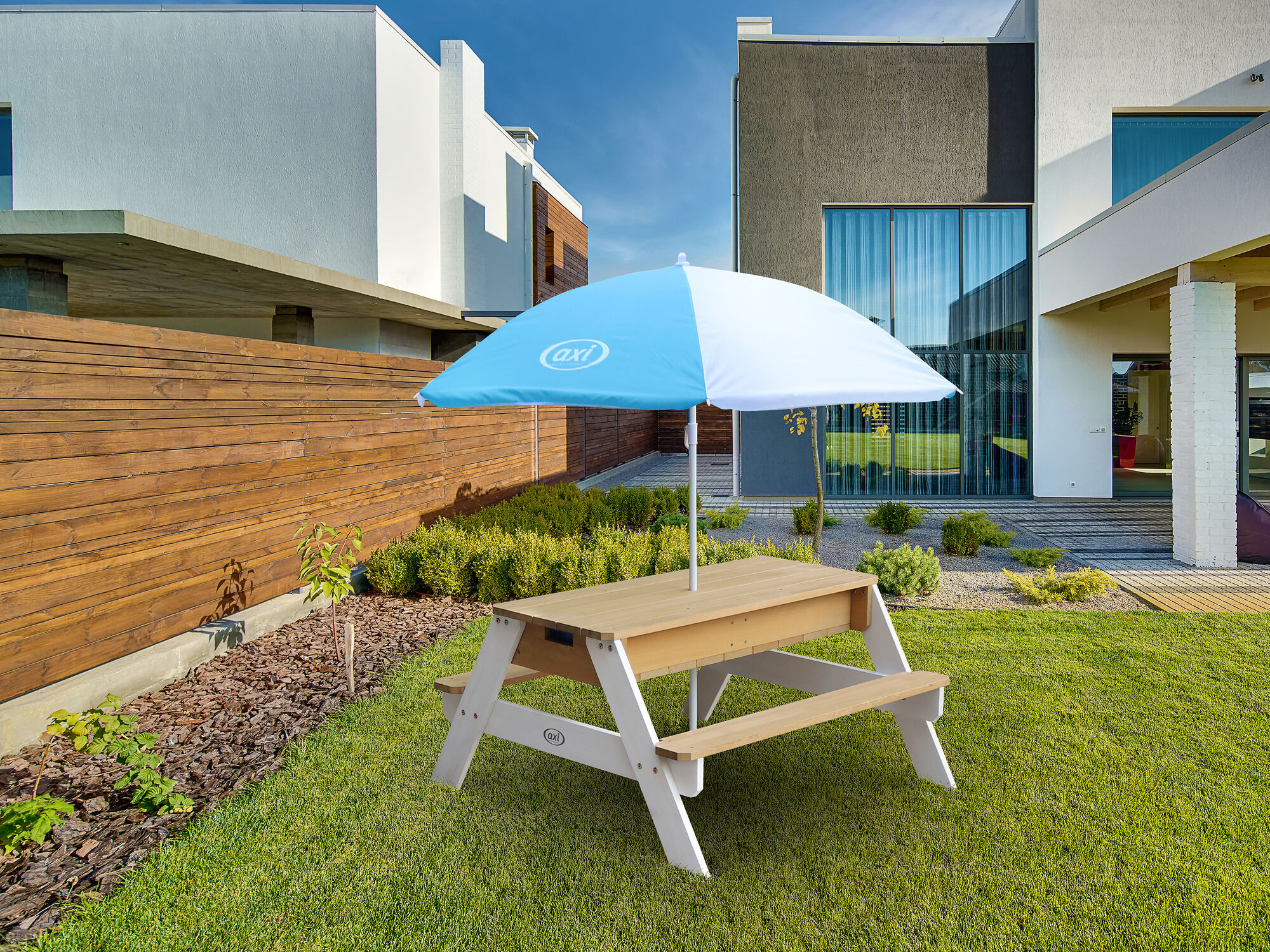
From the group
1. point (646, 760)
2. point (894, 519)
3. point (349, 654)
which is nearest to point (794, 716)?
point (646, 760)

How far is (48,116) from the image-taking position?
1277cm

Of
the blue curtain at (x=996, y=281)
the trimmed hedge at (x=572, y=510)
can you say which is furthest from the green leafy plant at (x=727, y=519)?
the blue curtain at (x=996, y=281)

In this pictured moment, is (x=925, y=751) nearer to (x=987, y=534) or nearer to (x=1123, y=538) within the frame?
(x=987, y=534)

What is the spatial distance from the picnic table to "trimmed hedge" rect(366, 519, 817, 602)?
9.44 ft

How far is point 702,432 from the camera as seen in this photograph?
3023 cm

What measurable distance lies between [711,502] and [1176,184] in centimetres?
771

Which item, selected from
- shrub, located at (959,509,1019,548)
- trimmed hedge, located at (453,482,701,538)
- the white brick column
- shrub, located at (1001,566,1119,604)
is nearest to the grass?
shrub, located at (1001,566,1119,604)

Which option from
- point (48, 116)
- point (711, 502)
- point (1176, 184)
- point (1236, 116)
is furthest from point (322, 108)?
point (1236, 116)

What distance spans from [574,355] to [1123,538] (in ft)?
29.9

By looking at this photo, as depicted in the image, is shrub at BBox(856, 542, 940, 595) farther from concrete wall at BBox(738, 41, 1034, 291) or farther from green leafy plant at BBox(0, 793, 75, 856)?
concrete wall at BBox(738, 41, 1034, 291)

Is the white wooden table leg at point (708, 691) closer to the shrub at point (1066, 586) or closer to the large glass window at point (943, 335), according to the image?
the shrub at point (1066, 586)

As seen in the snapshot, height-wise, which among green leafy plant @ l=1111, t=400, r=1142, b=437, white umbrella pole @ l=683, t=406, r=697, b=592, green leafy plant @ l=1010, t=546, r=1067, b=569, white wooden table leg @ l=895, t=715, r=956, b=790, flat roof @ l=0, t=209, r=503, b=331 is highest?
flat roof @ l=0, t=209, r=503, b=331

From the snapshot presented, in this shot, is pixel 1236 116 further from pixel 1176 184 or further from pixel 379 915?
pixel 379 915

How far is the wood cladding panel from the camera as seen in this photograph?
1185 inches
